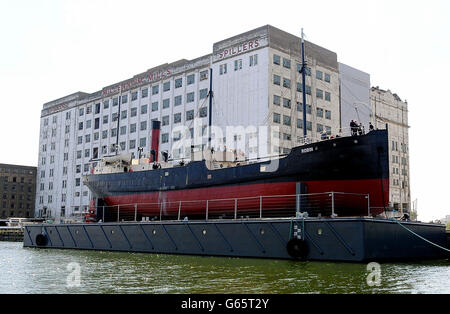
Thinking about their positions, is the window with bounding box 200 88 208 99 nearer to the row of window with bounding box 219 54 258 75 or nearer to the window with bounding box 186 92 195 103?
the window with bounding box 186 92 195 103

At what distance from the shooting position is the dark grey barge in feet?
62.2

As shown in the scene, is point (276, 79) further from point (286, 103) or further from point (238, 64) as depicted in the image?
point (238, 64)

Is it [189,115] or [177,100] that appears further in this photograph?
[177,100]

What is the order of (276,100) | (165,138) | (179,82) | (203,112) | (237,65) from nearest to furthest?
(276,100) → (237,65) → (203,112) → (165,138) → (179,82)

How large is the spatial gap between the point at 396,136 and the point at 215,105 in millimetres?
47431

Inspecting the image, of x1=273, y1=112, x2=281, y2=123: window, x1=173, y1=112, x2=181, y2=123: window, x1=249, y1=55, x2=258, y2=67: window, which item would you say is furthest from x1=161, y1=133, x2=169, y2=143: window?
x1=273, y1=112, x2=281, y2=123: window

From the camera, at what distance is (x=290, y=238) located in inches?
804

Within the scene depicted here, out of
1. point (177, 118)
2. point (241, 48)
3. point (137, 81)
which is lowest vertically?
point (177, 118)

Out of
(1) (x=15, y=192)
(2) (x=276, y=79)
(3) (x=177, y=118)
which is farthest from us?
(1) (x=15, y=192)

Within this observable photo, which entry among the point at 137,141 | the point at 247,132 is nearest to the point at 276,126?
the point at 247,132

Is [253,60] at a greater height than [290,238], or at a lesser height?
greater

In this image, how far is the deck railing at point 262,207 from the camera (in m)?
22.6

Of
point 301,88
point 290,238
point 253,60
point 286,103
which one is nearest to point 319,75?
point 301,88

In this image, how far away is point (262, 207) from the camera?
25.0 m
